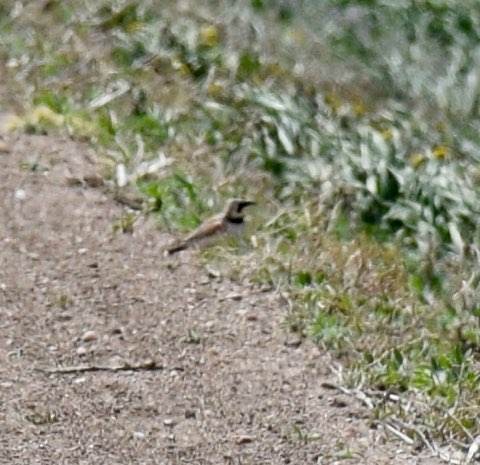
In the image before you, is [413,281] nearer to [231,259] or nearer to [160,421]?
[231,259]

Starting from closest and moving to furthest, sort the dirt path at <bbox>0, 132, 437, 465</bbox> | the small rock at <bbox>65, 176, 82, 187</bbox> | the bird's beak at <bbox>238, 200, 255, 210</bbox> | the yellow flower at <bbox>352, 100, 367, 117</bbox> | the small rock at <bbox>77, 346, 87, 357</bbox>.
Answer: the dirt path at <bbox>0, 132, 437, 465</bbox>
the small rock at <bbox>77, 346, 87, 357</bbox>
the bird's beak at <bbox>238, 200, 255, 210</bbox>
the small rock at <bbox>65, 176, 82, 187</bbox>
the yellow flower at <bbox>352, 100, 367, 117</bbox>

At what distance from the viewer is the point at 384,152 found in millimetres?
5641

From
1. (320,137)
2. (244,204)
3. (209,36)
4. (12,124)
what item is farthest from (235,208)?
(209,36)

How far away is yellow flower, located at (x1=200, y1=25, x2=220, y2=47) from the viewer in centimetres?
658

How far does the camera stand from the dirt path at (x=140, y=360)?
409 centimetres

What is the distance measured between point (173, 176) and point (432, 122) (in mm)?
1083

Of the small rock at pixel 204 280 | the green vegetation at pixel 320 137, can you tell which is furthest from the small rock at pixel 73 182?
the small rock at pixel 204 280

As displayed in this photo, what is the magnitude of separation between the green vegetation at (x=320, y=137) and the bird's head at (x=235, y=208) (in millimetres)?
98

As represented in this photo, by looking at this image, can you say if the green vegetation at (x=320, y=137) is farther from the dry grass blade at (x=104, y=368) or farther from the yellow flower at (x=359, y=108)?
the dry grass blade at (x=104, y=368)

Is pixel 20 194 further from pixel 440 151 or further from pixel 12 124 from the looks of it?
pixel 440 151

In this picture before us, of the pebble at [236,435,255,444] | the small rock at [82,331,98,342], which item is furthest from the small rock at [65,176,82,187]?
the pebble at [236,435,255,444]

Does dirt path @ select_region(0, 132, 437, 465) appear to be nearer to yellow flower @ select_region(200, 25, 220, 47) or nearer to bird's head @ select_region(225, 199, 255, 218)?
bird's head @ select_region(225, 199, 255, 218)

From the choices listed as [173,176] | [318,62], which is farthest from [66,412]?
[318,62]

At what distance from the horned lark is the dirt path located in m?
0.05
